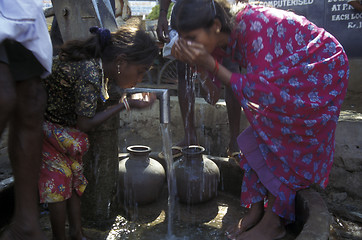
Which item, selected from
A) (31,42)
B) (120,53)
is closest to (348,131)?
(120,53)

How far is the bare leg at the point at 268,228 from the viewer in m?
2.06

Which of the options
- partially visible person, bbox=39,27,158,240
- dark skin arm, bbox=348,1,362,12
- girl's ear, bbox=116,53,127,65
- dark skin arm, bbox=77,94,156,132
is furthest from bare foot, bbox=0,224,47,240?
dark skin arm, bbox=348,1,362,12

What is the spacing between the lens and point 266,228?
82.1 inches

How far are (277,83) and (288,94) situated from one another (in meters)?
0.09

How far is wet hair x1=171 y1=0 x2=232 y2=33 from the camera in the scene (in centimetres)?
195

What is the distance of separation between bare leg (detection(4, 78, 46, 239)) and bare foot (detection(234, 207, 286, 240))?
1.21m

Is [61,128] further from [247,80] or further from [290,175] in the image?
[290,175]

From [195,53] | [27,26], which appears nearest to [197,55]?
[195,53]

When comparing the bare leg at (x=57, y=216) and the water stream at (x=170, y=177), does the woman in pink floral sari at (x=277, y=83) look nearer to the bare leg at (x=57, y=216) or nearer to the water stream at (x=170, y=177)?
the water stream at (x=170, y=177)

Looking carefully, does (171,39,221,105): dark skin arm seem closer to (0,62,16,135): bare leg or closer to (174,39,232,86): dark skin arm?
(174,39,232,86): dark skin arm

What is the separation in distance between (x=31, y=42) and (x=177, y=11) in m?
0.92

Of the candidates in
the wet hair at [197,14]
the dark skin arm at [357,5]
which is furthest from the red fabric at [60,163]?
the dark skin arm at [357,5]

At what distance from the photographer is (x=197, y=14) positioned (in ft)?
6.38

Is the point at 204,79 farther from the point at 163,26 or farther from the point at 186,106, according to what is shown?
the point at 163,26
